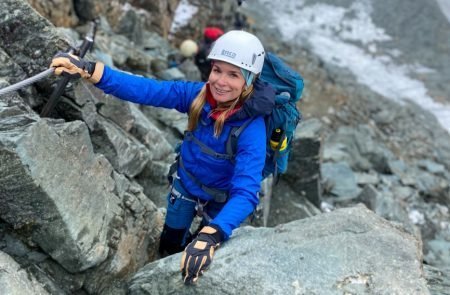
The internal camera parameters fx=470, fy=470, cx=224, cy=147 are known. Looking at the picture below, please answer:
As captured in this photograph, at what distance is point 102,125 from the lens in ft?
23.8

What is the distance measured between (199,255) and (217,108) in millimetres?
1648

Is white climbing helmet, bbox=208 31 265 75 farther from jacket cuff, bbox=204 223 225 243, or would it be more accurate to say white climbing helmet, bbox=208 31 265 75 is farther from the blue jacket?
jacket cuff, bbox=204 223 225 243

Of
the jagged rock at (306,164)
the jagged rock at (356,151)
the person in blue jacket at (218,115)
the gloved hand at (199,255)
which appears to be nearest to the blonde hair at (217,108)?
the person in blue jacket at (218,115)

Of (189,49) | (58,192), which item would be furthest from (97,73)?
(189,49)

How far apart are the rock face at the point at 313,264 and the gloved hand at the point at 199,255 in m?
0.10

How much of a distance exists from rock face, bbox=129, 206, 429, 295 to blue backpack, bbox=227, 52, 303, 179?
1009mm

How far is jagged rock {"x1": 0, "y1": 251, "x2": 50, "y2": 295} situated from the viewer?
166 inches

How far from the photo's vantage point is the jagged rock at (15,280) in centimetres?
421

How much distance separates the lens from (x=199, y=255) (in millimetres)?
4852

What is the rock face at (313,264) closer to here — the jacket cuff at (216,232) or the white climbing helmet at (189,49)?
the jacket cuff at (216,232)

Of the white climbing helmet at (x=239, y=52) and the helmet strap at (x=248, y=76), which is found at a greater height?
the white climbing helmet at (x=239, y=52)

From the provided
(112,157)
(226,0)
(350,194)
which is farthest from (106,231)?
(226,0)

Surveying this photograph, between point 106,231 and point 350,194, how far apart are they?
10.5 m

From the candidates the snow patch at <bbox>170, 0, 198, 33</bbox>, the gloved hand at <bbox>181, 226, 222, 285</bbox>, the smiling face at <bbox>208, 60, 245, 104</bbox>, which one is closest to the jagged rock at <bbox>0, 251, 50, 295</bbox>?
the gloved hand at <bbox>181, 226, 222, 285</bbox>
